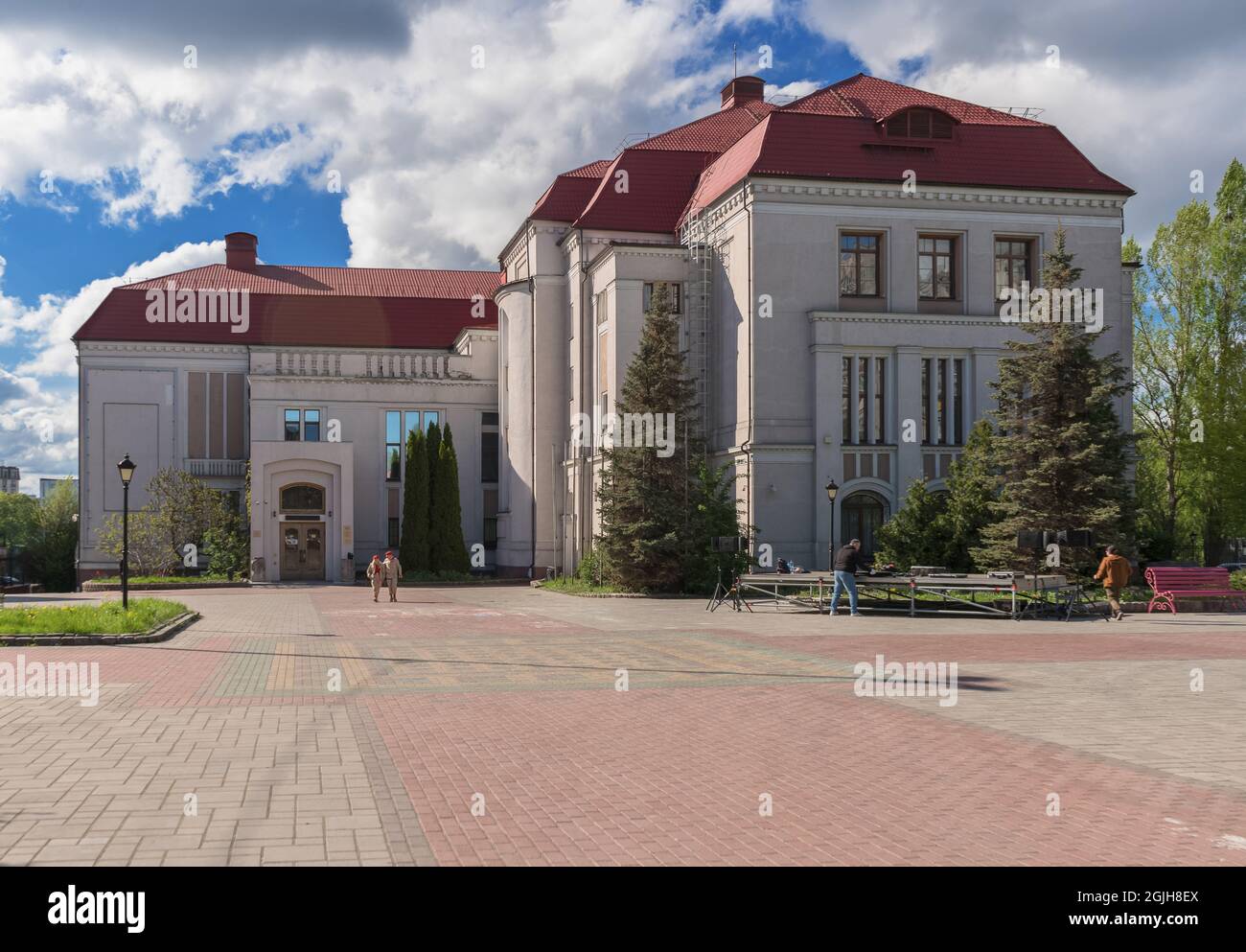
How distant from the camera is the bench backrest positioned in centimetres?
2689

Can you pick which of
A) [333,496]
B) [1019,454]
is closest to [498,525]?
[333,496]

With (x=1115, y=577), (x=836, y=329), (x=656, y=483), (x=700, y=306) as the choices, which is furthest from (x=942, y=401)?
(x=1115, y=577)

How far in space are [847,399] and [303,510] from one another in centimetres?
2559

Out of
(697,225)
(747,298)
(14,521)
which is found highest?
(697,225)

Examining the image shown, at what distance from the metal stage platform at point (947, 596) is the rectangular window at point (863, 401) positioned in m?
9.26

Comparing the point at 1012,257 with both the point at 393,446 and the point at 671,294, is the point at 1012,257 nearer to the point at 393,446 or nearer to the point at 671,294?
the point at 671,294

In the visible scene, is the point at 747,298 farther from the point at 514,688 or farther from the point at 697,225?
the point at 514,688

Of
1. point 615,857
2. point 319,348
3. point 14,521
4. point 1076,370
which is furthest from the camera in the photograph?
point 14,521

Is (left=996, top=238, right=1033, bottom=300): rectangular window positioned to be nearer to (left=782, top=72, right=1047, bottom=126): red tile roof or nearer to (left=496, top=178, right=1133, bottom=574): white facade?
(left=496, top=178, right=1133, bottom=574): white facade

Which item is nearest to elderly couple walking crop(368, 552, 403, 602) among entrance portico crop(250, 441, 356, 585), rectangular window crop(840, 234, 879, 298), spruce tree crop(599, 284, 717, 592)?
spruce tree crop(599, 284, 717, 592)

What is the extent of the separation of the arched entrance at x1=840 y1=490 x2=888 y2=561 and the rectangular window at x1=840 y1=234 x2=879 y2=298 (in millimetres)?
6776

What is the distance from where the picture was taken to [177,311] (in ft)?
199

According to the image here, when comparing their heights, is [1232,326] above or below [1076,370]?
above
